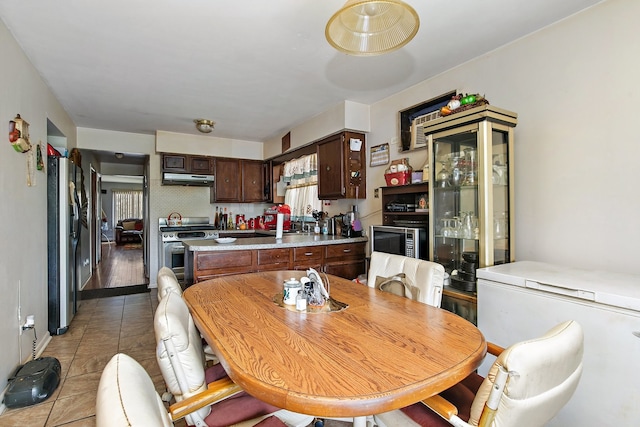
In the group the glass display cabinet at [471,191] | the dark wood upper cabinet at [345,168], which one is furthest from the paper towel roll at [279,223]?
the glass display cabinet at [471,191]

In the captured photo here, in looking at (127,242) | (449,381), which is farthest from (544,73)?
(127,242)

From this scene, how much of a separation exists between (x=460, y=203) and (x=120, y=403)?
247 cm

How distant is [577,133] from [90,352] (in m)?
4.12

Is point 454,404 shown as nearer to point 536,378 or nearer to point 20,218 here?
point 536,378

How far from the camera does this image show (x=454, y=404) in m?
1.20

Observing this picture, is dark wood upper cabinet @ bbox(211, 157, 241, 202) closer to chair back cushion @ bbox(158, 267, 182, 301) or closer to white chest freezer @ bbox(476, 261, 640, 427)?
chair back cushion @ bbox(158, 267, 182, 301)

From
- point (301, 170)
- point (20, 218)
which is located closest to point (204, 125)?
point (301, 170)

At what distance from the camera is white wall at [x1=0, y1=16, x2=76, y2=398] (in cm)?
208

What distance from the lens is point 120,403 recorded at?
0.60m

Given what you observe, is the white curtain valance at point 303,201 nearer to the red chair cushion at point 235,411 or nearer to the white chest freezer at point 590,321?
the white chest freezer at point 590,321

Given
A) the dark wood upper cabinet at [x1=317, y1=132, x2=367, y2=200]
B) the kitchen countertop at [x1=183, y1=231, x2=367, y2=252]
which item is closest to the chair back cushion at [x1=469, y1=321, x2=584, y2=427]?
the kitchen countertop at [x1=183, y1=231, x2=367, y2=252]

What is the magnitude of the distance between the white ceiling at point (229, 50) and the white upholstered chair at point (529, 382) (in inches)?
77.0

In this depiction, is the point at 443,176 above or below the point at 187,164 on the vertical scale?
below

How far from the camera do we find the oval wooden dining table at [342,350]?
0.85m
